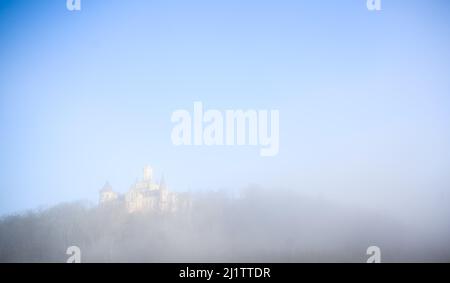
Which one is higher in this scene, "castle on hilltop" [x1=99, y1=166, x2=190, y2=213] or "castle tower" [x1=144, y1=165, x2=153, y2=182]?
"castle tower" [x1=144, y1=165, x2=153, y2=182]

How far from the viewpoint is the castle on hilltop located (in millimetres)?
4703

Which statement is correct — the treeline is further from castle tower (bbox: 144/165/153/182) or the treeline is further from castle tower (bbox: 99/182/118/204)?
castle tower (bbox: 144/165/153/182)

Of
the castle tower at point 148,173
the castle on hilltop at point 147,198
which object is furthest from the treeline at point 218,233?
the castle tower at point 148,173

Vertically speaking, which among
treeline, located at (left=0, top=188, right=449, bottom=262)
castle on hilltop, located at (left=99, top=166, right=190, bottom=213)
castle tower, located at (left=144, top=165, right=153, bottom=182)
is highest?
castle tower, located at (left=144, top=165, right=153, bottom=182)

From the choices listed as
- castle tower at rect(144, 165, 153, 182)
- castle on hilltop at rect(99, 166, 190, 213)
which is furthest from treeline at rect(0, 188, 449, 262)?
castle tower at rect(144, 165, 153, 182)

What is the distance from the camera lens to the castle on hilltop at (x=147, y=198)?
15.4ft

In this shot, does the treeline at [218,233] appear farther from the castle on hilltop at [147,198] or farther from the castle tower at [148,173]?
the castle tower at [148,173]

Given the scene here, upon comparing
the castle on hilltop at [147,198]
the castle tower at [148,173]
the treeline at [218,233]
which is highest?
the castle tower at [148,173]

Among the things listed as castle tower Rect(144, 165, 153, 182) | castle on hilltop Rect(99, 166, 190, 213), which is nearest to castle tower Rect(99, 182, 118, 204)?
castle on hilltop Rect(99, 166, 190, 213)

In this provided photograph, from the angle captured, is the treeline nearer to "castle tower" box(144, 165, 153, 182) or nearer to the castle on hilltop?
the castle on hilltop

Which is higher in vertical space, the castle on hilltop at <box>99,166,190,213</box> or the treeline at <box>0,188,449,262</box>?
the castle on hilltop at <box>99,166,190,213</box>

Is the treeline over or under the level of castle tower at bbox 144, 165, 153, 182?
under
